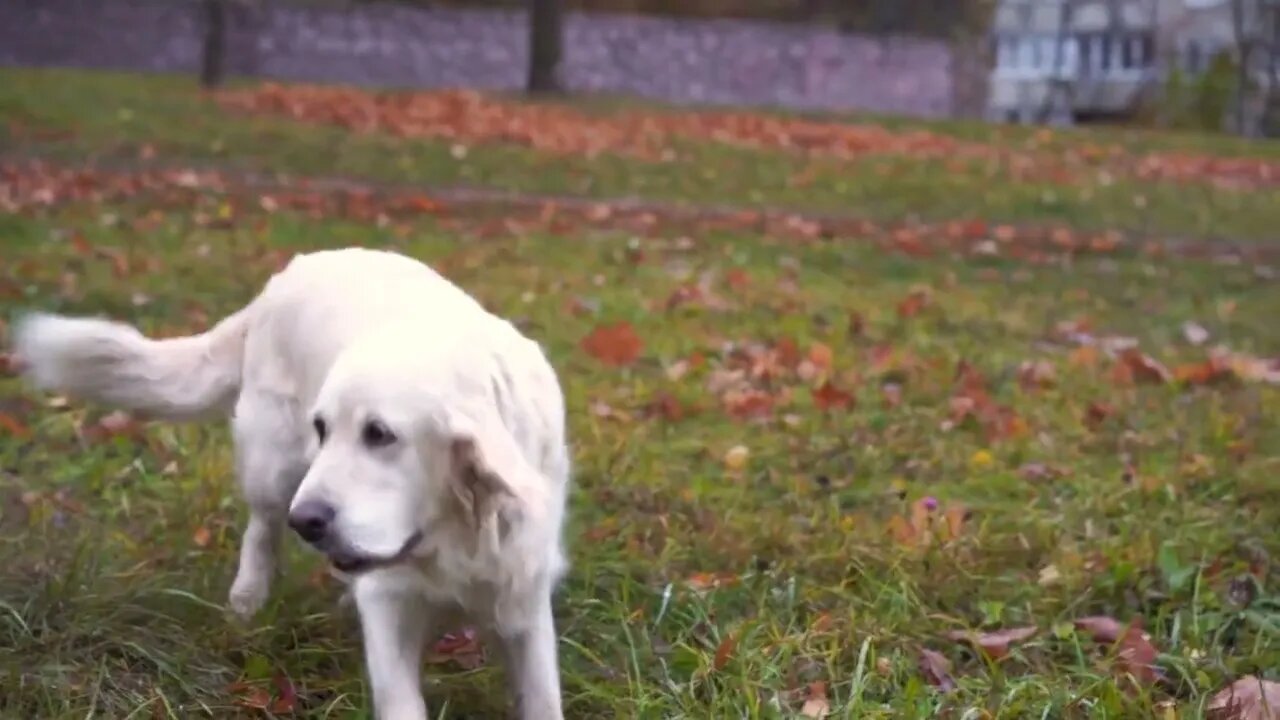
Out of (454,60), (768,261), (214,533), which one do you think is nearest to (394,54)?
(454,60)

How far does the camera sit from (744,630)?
3.54m

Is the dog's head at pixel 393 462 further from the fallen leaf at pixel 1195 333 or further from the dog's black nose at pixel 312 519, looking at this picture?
the fallen leaf at pixel 1195 333

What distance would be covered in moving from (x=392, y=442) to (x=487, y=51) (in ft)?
88.8

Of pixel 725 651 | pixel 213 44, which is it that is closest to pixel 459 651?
pixel 725 651

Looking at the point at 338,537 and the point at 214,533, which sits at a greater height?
the point at 338,537

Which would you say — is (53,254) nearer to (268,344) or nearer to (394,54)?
(268,344)

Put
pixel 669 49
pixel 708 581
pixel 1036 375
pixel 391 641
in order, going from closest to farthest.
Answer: pixel 391 641 → pixel 708 581 → pixel 1036 375 → pixel 669 49

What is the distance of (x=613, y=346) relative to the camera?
264 inches

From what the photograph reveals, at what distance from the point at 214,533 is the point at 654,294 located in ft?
14.9

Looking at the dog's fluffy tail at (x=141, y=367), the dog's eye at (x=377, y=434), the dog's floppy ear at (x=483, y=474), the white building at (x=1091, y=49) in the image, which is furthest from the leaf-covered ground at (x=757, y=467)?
the white building at (x=1091, y=49)

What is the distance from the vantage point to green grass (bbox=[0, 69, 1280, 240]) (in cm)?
1334

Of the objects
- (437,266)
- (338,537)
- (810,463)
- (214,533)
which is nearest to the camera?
(338,537)

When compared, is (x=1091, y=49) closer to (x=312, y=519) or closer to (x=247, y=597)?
(x=247, y=597)

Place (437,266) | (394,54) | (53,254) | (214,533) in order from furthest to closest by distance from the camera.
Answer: (394,54)
(437,266)
(53,254)
(214,533)
